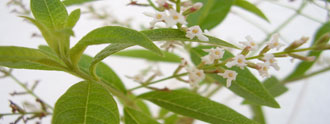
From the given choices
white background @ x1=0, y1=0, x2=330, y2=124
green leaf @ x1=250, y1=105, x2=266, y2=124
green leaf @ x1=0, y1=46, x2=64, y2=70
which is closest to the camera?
green leaf @ x1=0, y1=46, x2=64, y2=70

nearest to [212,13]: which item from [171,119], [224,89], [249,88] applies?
[249,88]

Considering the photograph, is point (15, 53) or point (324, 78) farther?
point (324, 78)

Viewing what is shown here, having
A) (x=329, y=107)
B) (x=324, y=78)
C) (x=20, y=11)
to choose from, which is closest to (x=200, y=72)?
(x=20, y=11)

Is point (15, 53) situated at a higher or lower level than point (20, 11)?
lower

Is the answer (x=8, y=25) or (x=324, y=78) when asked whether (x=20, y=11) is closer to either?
(x=8, y=25)

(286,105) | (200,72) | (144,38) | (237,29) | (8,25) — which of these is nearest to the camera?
(144,38)

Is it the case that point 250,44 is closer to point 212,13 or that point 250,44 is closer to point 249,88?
point 249,88

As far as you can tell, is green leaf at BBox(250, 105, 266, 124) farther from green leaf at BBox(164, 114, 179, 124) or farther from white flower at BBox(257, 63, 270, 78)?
white flower at BBox(257, 63, 270, 78)

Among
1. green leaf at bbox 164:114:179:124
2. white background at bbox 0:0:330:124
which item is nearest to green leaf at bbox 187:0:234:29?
green leaf at bbox 164:114:179:124
